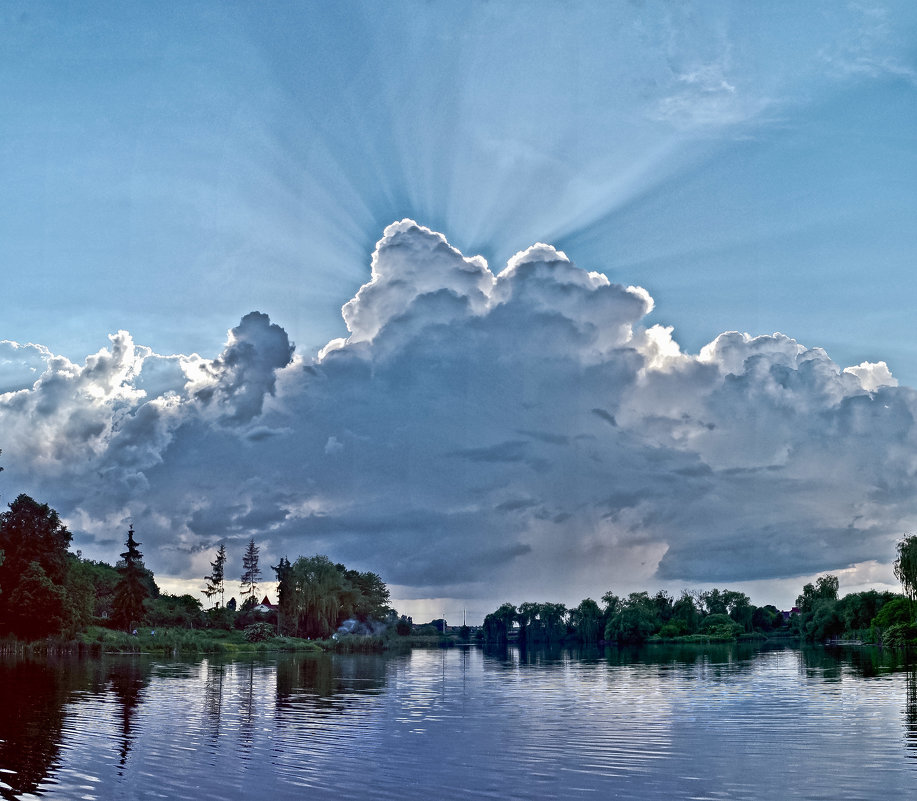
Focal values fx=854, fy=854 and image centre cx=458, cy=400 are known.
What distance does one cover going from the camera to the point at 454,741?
37781 millimetres

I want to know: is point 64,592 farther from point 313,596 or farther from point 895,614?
point 895,614

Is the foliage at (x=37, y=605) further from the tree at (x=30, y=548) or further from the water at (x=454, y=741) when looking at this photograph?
the water at (x=454, y=741)

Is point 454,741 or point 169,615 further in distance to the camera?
point 169,615

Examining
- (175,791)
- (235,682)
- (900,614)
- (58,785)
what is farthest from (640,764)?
(900,614)

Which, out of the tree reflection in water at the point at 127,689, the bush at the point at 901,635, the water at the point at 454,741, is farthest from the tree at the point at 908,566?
the tree reflection in water at the point at 127,689

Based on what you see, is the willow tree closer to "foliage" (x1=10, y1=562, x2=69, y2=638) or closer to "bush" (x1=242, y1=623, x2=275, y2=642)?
"bush" (x1=242, y1=623, x2=275, y2=642)

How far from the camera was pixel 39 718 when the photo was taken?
42406 millimetres

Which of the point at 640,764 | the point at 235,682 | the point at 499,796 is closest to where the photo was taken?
the point at 499,796

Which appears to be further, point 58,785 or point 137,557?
point 137,557

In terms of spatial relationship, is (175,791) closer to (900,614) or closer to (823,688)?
(823,688)

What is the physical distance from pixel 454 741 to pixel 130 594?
431ft

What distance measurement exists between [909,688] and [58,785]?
192 ft

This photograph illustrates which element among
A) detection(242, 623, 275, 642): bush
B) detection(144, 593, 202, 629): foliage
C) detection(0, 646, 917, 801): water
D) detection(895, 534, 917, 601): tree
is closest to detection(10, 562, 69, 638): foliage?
detection(0, 646, 917, 801): water

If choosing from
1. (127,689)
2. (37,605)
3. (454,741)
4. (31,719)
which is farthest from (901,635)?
(31,719)
